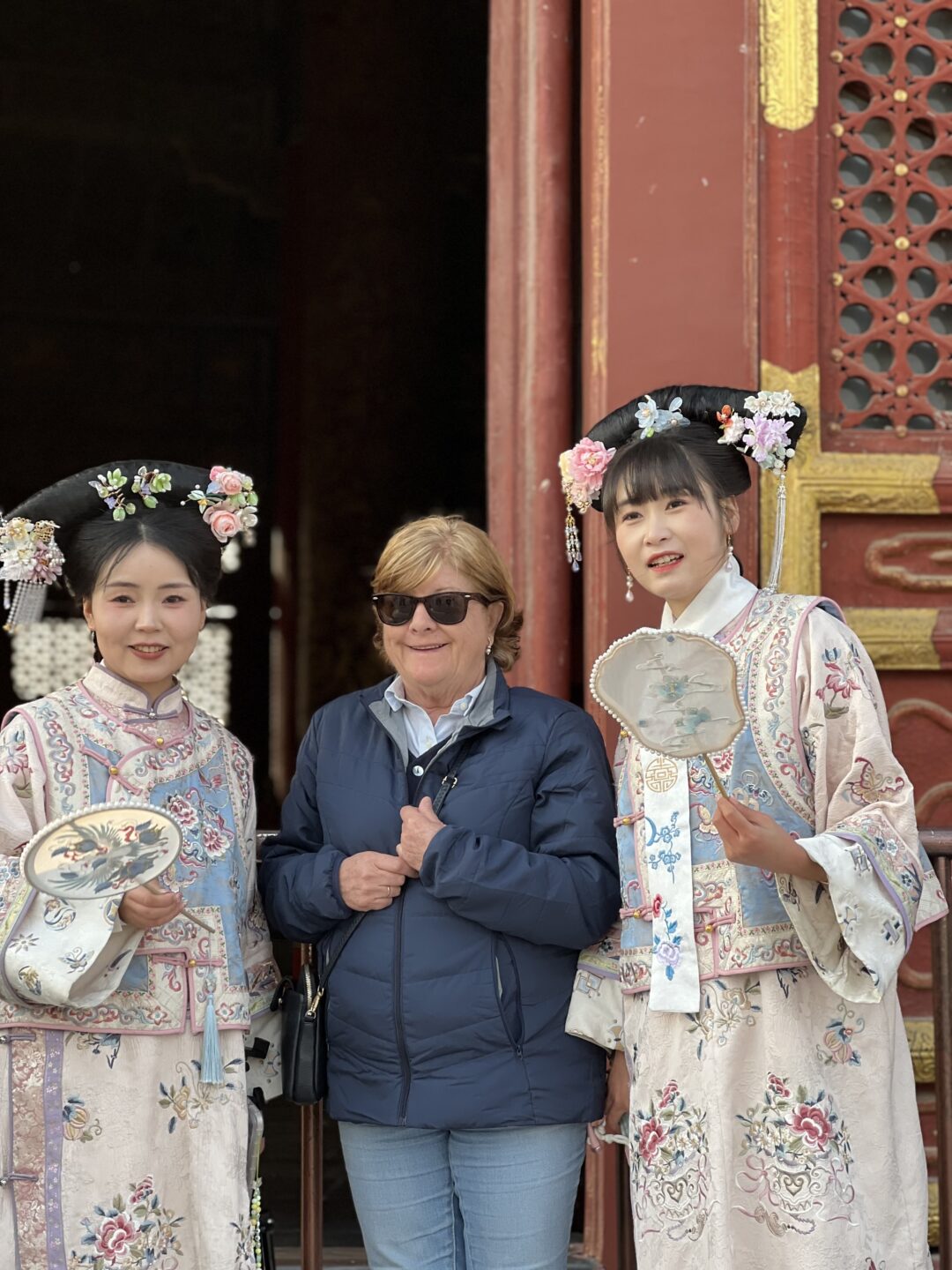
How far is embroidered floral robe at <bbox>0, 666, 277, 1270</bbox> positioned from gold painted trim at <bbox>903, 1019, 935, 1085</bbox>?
162 cm

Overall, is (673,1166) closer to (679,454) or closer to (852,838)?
(852,838)

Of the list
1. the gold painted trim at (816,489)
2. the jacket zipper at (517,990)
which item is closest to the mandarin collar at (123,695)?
the jacket zipper at (517,990)

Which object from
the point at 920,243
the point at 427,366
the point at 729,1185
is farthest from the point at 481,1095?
the point at 427,366

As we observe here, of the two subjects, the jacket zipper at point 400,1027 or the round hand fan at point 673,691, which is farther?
the jacket zipper at point 400,1027

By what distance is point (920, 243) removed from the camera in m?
3.66

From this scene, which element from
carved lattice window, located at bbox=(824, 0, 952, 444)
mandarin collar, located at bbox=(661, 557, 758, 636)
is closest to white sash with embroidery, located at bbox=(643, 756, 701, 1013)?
mandarin collar, located at bbox=(661, 557, 758, 636)

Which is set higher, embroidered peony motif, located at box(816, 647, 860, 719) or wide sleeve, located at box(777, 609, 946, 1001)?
embroidered peony motif, located at box(816, 647, 860, 719)

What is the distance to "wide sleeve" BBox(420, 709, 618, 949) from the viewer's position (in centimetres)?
254

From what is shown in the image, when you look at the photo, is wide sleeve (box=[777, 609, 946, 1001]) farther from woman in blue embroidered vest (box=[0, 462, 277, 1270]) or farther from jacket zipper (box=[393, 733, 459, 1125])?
woman in blue embroidered vest (box=[0, 462, 277, 1270])

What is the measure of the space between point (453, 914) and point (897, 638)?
1.42 m

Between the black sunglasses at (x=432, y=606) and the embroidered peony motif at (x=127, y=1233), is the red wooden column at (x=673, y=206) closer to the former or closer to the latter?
the black sunglasses at (x=432, y=606)

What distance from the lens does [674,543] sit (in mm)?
2607

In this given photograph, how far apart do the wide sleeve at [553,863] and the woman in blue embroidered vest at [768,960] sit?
7cm

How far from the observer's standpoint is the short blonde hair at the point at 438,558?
8.98ft
